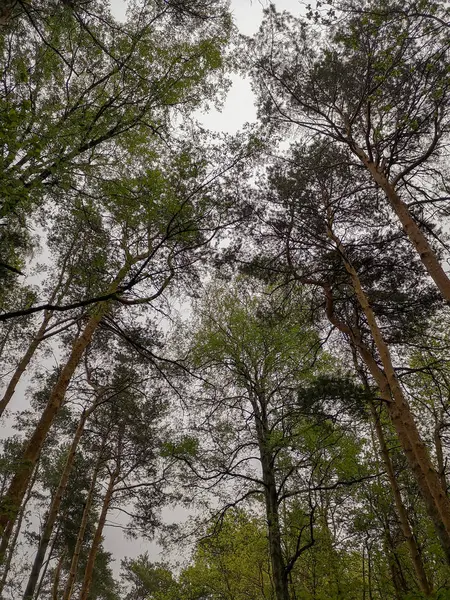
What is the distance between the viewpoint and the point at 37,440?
6.40 meters

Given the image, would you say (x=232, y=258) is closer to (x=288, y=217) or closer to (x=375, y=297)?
(x=288, y=217)

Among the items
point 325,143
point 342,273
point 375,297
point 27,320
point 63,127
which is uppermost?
point 325,143

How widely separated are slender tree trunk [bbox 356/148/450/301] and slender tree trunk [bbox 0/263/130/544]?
4.53 m

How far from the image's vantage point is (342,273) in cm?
848

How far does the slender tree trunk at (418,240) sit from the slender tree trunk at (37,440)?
4.53 m

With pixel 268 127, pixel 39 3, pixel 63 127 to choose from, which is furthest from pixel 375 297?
pixel 39 3

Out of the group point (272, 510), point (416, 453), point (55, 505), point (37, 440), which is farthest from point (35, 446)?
point (416, 453)

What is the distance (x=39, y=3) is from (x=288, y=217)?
6.16 meters

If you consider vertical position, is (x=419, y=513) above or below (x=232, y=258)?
below

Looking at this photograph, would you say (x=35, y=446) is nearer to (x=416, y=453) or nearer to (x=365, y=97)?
(x=416, y=453)

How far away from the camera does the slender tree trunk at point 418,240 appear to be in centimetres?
502

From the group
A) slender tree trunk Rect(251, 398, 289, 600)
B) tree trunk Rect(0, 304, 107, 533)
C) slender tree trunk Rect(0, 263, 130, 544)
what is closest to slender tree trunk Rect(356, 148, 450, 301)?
slender tree trunk Rect(0, 263, 130, 544)

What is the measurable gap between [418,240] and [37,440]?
758 cm

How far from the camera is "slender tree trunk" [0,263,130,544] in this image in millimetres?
5398
